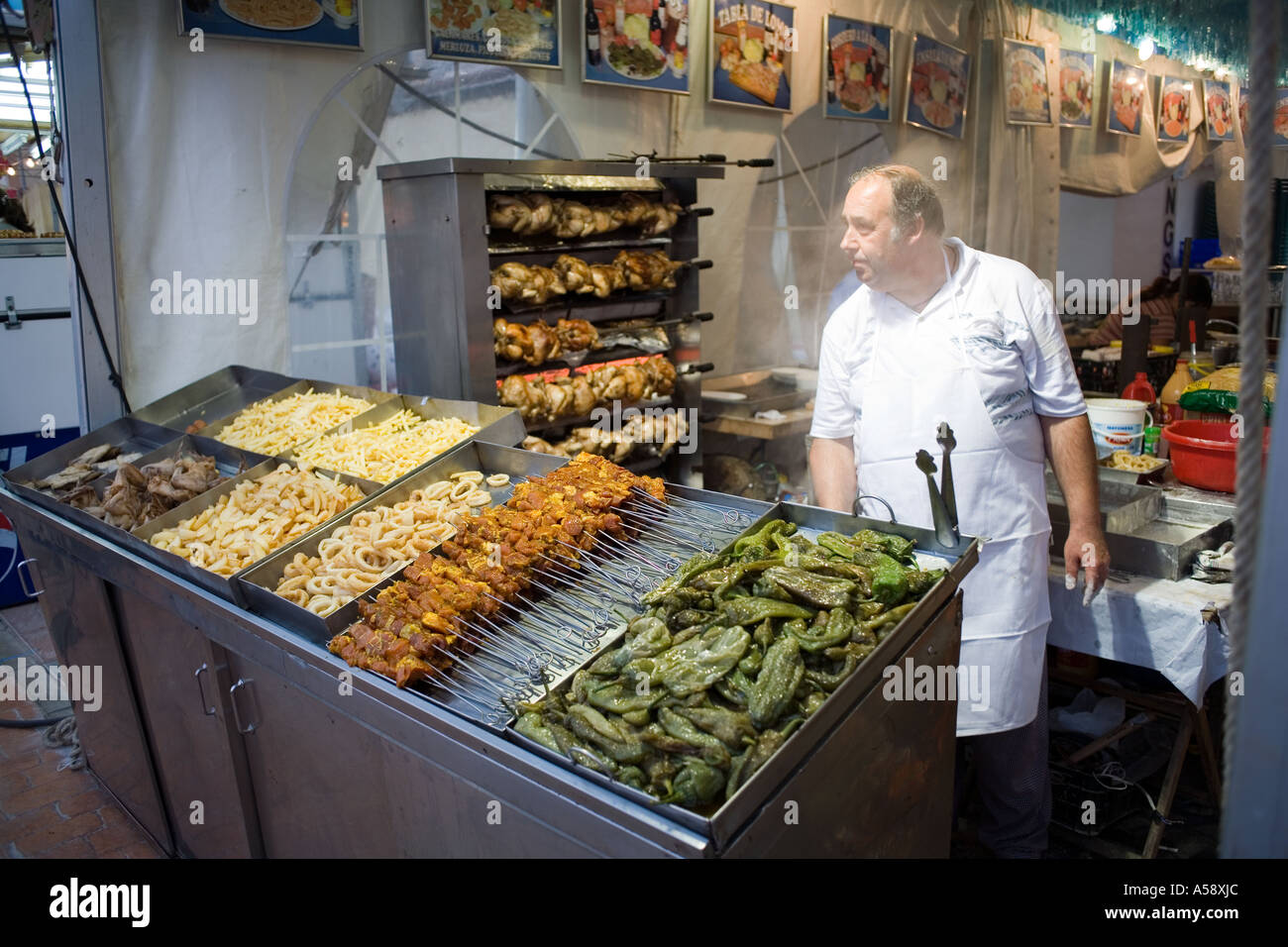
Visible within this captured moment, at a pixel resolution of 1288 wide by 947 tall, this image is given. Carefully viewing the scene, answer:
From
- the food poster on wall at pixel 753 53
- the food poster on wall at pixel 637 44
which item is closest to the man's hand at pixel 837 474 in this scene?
the food poster on wall at pixel 637 44

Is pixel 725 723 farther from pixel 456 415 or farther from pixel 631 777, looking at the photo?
pixel 456 415

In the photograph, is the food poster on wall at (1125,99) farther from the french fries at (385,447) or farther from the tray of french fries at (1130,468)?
the french fries at (385,447)

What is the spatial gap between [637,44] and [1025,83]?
4.61 metres

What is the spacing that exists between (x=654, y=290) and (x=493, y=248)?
112 centimetres

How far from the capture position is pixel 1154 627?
330 centimetres

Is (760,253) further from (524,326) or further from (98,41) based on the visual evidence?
(98,41)

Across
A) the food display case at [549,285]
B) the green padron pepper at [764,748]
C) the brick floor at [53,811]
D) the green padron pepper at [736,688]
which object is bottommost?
the brick floor at [53,811]

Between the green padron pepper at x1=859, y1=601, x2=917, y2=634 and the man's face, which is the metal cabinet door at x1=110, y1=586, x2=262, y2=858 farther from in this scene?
the man's face

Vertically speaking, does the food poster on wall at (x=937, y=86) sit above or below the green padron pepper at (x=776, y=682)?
above

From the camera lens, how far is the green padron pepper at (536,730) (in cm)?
187

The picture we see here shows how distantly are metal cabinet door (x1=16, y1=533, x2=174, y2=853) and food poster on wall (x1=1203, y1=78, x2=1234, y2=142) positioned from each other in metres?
12.8

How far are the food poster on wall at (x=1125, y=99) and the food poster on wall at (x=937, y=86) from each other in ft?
7.73

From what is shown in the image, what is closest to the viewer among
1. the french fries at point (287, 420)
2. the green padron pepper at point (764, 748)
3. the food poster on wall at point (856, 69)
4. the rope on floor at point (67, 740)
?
the green padron pepper at point (764, 748)

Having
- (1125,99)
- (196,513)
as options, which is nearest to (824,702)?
(196,513)
